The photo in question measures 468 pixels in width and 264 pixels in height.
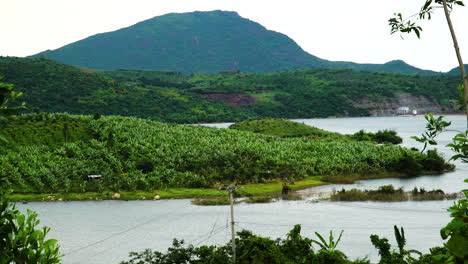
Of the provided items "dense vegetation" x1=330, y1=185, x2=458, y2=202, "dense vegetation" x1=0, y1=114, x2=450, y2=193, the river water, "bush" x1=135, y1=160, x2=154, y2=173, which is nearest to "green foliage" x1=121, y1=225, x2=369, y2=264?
the river water

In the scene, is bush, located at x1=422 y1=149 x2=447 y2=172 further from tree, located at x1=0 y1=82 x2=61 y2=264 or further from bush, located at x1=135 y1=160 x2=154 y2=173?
tree, located at x1=0 y1=82 x2=61 y2=264

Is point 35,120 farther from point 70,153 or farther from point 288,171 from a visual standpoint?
point 288,171

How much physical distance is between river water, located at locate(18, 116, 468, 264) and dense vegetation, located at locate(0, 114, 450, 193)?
30.0ft

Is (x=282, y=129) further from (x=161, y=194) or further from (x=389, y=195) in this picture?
(x=161, y=194)

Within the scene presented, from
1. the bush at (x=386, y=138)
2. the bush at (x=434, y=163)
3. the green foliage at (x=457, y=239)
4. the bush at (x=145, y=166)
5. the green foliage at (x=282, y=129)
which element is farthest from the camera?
the bush at (x=386, y=138)

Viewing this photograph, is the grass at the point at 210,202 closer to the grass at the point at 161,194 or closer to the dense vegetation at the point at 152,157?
the grass at the point at 161,194

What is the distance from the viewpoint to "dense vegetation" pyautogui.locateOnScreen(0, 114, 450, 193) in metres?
82.2

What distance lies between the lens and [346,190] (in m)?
79.9

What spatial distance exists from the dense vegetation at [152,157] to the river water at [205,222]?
915 cm

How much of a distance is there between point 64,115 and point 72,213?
1899 inches

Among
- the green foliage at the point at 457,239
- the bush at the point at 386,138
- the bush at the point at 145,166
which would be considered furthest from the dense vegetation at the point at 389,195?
the bush at the point at 386,138

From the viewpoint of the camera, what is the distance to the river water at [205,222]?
5381 cm

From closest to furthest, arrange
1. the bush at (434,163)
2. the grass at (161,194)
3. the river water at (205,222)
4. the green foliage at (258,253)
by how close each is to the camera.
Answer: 1. the green foliage at (258,253)
2. the river water at (205,222)
3. the grass at (161,194)
4. the bush at (434,163)

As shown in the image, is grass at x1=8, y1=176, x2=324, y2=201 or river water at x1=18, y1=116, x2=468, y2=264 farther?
grass at x1=8, y1=176, x2=324, y2=201
